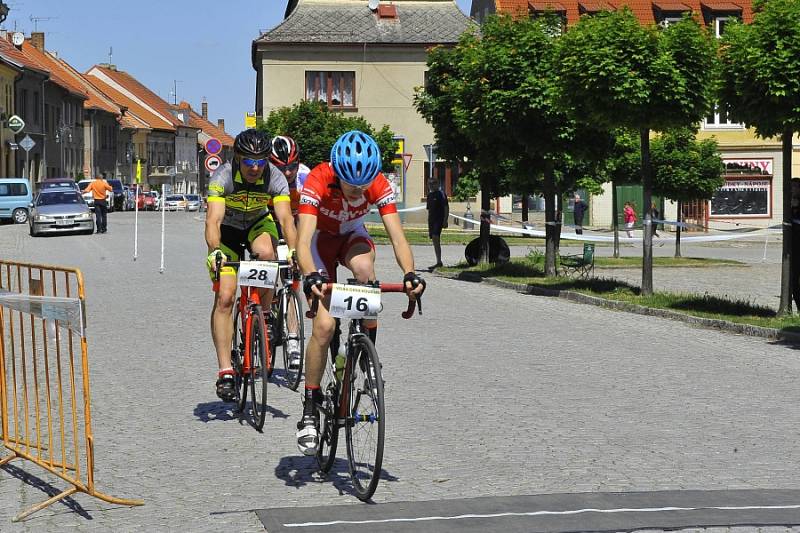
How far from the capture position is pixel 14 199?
55188mm

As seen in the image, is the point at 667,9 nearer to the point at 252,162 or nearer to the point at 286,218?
the point at 286,218

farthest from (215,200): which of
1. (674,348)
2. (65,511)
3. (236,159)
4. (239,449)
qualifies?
(674,348)

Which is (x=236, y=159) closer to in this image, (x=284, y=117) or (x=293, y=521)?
(x=293, y=521)

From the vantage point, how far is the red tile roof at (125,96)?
435 feet

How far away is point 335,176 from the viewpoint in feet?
24.4

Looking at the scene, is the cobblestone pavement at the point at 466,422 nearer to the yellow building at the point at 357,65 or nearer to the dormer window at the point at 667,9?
the dormer window at the point at 667,9

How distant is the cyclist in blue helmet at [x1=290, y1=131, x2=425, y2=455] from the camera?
7008 millimetres

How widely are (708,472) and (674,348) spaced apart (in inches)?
258

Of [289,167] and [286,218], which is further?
[289,167]

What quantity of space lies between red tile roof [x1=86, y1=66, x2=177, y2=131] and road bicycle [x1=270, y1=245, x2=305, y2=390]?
403 ft

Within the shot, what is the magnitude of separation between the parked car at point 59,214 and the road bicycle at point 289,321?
107 feet

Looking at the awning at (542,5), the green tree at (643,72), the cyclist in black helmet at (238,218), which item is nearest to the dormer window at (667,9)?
the awning at (542,5)

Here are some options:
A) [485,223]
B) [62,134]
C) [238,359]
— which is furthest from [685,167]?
[62,134]

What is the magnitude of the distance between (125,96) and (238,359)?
13071 cm
